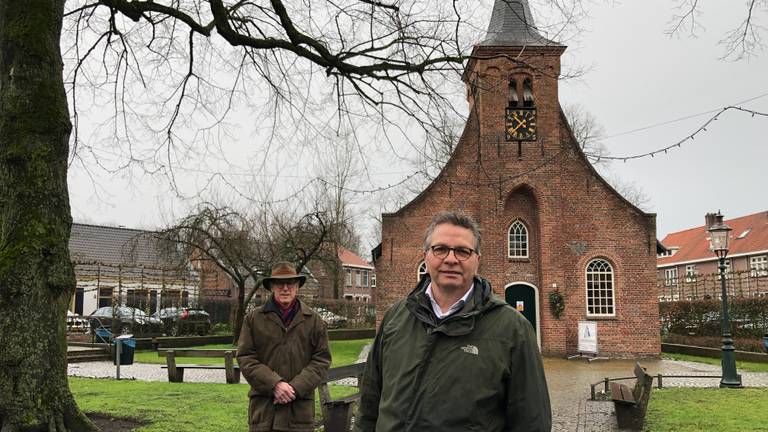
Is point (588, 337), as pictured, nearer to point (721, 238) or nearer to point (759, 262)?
point (721, 238)

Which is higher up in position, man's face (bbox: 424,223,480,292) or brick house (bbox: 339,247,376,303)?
brick house (bbox: 339,247,376,303)

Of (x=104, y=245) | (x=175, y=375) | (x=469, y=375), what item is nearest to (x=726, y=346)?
(x=175, y=375)

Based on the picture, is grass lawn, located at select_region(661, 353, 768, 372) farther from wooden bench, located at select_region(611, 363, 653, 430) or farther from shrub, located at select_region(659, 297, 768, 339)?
wooden bench, located at select_region(611, 363, 653, 430)

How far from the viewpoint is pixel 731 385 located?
533 inches

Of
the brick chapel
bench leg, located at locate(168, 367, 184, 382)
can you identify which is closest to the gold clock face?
the brick chapel

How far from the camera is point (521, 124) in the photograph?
2395cm

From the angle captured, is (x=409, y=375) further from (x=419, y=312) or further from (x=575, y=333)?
(x=575, y=333)

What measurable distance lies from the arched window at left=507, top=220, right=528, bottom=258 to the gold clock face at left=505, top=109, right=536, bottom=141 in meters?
3.21

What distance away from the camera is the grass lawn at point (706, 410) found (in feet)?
28.7

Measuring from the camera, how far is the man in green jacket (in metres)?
2.51

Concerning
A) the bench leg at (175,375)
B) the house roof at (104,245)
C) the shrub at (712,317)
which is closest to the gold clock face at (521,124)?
the shrub at (712,317)

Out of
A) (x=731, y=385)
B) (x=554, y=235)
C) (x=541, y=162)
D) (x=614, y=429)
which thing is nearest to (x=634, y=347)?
(x=554, y=235)

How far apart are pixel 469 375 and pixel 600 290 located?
2210 cm

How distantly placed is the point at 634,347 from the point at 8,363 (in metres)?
20.9
